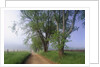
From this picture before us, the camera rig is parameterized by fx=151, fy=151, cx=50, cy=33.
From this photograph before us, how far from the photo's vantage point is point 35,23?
18.6 feet

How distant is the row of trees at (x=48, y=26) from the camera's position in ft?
18.1

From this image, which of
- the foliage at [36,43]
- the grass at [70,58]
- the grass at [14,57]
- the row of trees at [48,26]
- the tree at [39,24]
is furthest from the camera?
the foliage at [36,43]

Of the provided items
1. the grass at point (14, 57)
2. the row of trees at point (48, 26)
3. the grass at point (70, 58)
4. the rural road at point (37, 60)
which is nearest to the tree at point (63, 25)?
the row of trees at point (48, 26)

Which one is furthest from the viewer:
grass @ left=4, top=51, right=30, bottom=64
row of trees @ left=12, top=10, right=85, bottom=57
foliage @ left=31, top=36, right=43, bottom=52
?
foliage @ left=31, top=36, right=43, bottom=52

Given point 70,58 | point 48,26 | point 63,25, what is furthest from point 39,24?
point 70,58

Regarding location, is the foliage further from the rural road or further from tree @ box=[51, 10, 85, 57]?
tree @ box=[51, 10, 85, 57]

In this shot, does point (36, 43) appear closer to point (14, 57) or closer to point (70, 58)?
point (14, 57)

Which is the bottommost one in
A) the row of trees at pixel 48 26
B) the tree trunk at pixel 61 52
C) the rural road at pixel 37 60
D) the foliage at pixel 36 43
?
the rural road at pixel 37 60

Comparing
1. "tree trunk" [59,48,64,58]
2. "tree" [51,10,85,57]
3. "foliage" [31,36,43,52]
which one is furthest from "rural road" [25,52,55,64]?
"tree" [51,10,85,57]

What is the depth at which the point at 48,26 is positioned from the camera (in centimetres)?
569

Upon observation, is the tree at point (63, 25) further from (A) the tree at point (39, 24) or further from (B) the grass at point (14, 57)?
(B) the grass at point (14, 57)

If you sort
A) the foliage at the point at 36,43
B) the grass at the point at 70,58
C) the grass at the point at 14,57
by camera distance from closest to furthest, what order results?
1. the grass at the point at 14,57
2. the grass at the point at 70,58
3. the foliage at the point at 36,43

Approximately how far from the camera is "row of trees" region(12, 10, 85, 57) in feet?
18.1

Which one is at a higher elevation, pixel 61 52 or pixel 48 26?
pixel 48 26
